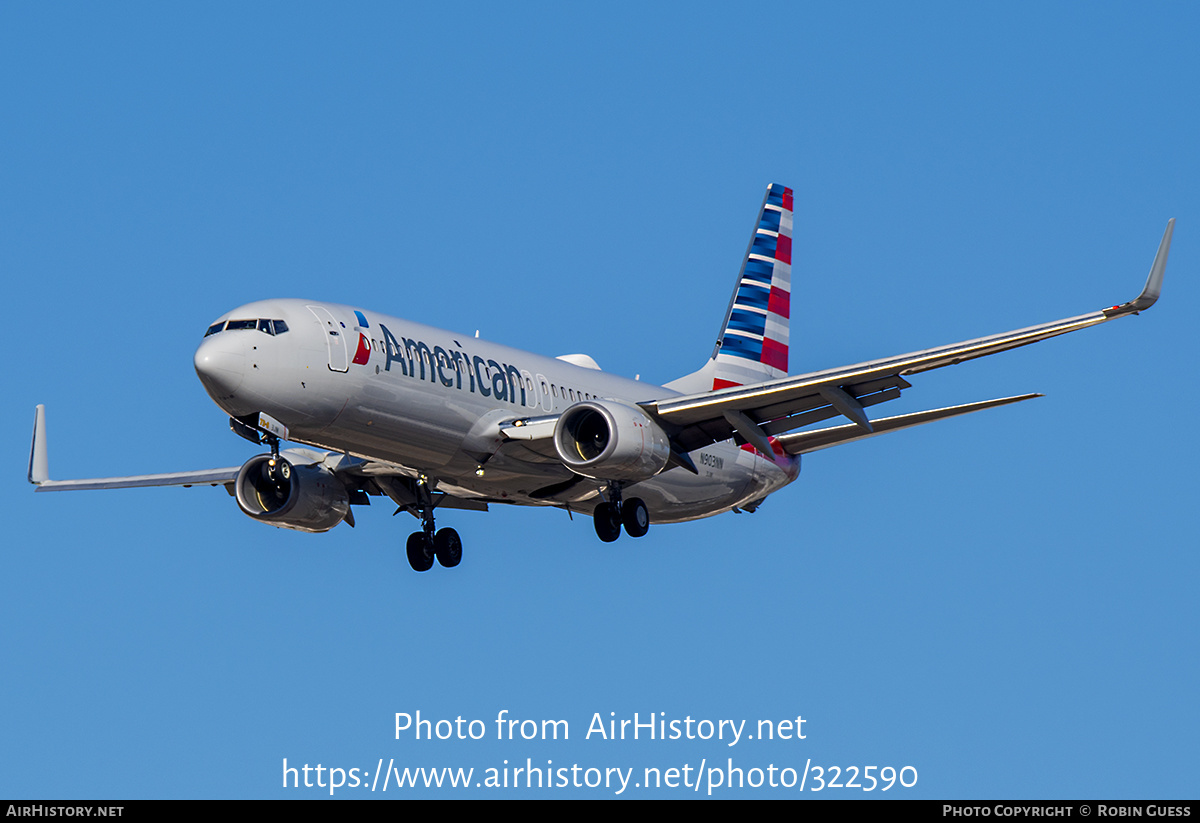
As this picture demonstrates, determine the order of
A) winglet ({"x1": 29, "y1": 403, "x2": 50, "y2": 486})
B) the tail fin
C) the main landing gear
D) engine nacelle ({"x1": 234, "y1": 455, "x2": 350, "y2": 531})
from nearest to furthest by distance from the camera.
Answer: engine nacelle ({"x1": 234, "y1": 455, "x2": 350, "y2": 531}) → the main landing gear → winglet ({"x1": 29, "y1": 403, "x2": 50, "y2": 486}) → the tail fin

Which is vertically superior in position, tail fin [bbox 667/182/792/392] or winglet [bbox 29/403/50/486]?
tail fin [bbox 667/182/792/392]

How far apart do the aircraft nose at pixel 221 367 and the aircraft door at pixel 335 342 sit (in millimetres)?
1741

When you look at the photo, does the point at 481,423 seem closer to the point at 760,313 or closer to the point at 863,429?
the point at 863,429

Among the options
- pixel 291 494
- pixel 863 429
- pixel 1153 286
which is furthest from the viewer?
pixel 863 429

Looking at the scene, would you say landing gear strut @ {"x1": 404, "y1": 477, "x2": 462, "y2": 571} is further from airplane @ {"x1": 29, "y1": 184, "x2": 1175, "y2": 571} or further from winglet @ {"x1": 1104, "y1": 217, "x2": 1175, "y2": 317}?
winglet @ {"x1": 1104, "y1": 217, "x2": 1175, "y2": 317}

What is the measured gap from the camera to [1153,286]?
30.1 m

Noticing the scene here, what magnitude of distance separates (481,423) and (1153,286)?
45.0 ft

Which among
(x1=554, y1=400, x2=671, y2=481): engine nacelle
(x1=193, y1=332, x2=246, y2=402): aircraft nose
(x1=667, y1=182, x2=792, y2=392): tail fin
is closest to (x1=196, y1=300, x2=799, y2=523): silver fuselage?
(x1=193, y1=332, x2=246, y2=402): aircraft nose

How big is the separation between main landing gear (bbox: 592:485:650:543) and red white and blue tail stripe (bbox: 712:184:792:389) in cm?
979

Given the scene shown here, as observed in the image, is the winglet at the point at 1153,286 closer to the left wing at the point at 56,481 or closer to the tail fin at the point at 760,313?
the tail fin at the point at 760,313

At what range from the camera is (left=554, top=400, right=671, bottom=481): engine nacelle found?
3462cm

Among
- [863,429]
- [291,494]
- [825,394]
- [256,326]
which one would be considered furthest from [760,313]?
[256,326]
